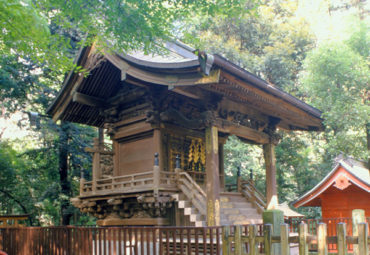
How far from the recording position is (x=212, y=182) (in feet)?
32.6

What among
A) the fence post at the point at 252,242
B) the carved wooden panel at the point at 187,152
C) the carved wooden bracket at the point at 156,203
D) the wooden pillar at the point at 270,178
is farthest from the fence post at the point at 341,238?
the wooden pillar at the point at 270,178

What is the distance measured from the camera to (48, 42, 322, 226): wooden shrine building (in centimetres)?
972

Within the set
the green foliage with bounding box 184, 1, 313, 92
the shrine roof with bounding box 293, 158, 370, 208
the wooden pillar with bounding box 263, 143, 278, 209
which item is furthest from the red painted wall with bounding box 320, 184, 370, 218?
the green foliage with bounding box 184, 1, 313, 92

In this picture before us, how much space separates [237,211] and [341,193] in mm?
4147

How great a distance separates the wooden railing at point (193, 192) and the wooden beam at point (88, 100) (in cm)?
471

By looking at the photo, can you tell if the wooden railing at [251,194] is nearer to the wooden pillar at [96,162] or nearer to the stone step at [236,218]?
the stone step at [236,218]

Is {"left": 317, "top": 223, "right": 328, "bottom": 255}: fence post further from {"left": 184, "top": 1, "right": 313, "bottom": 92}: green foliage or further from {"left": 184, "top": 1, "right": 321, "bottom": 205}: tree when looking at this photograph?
{"left": 184, "top": 1, "right": 313, "bottom": 92}: green foliage

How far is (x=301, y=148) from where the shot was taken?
75.8 ft

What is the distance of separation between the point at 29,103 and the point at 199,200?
12.9 m

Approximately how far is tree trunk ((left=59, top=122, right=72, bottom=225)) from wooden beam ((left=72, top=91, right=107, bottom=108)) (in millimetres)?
5860

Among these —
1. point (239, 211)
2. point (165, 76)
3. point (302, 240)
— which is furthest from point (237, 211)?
point (302, 240)

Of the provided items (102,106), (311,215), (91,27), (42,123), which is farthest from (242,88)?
(311,215)

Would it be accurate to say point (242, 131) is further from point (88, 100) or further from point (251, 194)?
point (88, 100)

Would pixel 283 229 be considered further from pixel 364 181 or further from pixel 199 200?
pixel 364 181
